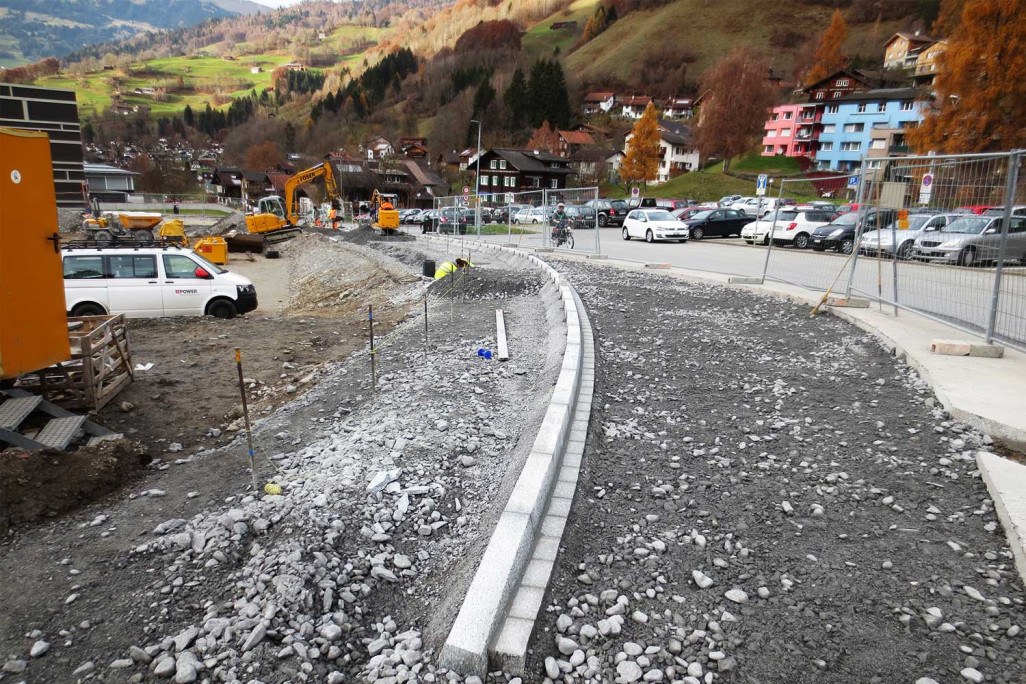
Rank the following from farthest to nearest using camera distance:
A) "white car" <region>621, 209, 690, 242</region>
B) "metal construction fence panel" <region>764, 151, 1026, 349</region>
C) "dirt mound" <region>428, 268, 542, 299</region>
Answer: "white car" <region>621, 209, 690, 242</region> → "dirt mound" <region>428, 268, 542, 299</region> → "metal construction fence panel" <region>764, 151, 1026, 349</region>

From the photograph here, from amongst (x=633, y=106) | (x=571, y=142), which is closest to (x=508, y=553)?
(x=571, y=142)

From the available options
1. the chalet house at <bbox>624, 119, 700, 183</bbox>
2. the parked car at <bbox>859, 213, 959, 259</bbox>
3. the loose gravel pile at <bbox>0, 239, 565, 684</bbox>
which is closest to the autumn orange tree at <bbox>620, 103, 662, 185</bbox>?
the chalet house at <bbox>624, 119, 700, 183</bbox>

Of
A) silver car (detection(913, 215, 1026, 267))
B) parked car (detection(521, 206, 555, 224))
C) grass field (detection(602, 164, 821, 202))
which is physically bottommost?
silver car (detection(913, 215, 1026, 267))

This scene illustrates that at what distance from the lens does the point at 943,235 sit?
7.94 metres

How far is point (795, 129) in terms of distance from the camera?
8525 cm

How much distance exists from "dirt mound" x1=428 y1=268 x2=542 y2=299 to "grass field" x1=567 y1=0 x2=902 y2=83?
148 metres

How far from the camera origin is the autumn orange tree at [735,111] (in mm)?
70625

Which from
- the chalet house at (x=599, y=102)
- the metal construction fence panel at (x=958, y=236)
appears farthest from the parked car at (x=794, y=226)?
the chalet house at (x=599, y=102)

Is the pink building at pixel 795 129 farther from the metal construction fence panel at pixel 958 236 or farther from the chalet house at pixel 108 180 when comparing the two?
the chalet house at pixel 108 180

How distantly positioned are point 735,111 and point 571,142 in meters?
33.8

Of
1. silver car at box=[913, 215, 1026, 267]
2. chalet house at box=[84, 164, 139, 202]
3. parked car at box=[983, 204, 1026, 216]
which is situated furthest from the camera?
chalet house at box=[84, 164, 139, 202]

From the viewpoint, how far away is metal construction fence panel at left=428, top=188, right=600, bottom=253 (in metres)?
24.4

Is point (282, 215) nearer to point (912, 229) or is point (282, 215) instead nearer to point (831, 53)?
point (912, 229)

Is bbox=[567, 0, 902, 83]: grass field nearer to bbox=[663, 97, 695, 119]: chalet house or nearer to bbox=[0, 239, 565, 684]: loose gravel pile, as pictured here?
bbox=[663, 97, 695, 119]: chalet house
